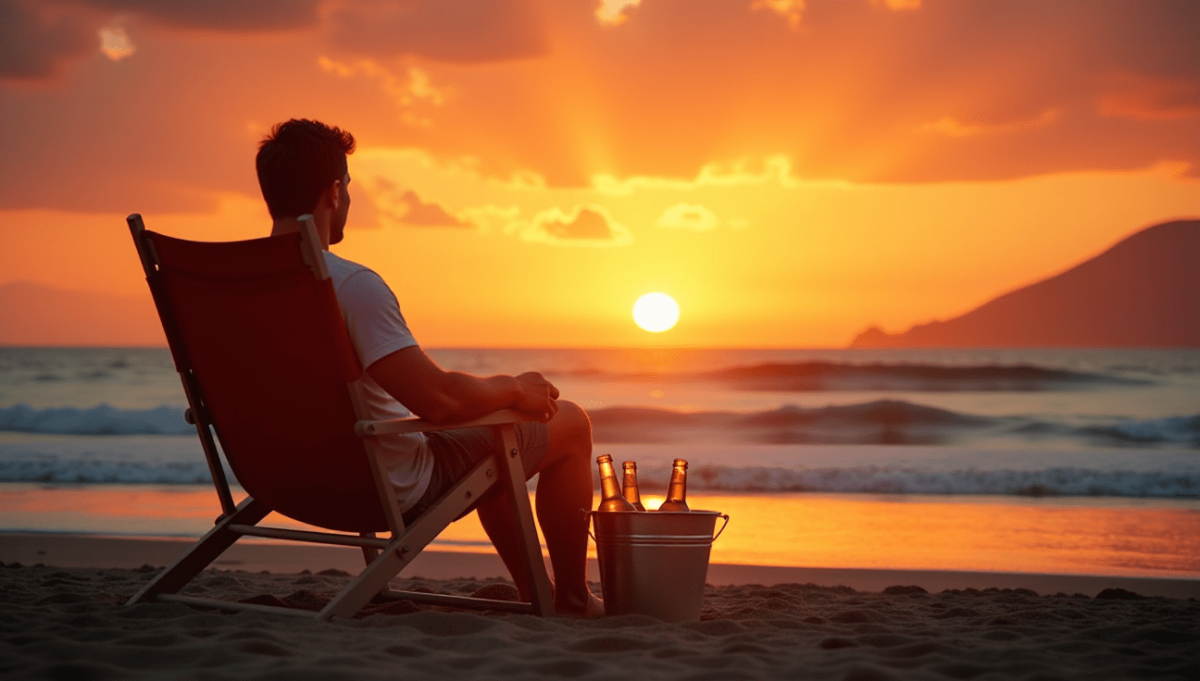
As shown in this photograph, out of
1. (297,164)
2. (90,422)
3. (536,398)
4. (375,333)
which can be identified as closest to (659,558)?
(536,398)

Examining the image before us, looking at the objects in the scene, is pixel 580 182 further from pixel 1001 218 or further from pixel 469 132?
pixel 1001 218

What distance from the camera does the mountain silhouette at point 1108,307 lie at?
50.2 metres

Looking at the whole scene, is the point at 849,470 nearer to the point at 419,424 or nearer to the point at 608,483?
the point at 608,483

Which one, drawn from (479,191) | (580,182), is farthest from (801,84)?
(479,191)

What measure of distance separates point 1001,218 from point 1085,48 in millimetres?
4404

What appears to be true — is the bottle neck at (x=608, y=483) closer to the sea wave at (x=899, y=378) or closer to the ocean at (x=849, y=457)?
the ocean at (x=849, y=457)

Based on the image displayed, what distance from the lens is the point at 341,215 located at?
3.13m

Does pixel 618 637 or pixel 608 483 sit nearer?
pixel 618 637

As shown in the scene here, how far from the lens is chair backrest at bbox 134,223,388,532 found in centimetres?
284

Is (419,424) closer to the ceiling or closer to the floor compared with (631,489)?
closer to the ceiling

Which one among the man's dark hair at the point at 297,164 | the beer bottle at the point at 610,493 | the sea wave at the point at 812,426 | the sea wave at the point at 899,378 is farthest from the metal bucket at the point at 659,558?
the sea wave at the point at 899,378

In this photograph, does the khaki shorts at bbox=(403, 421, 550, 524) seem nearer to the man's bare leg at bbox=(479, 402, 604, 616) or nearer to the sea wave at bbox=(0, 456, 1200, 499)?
the man's bare leg at bbox=(479, 402, 604, 616)

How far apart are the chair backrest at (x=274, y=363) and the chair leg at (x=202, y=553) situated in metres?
0.27

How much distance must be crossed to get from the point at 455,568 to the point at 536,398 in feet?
8.32
